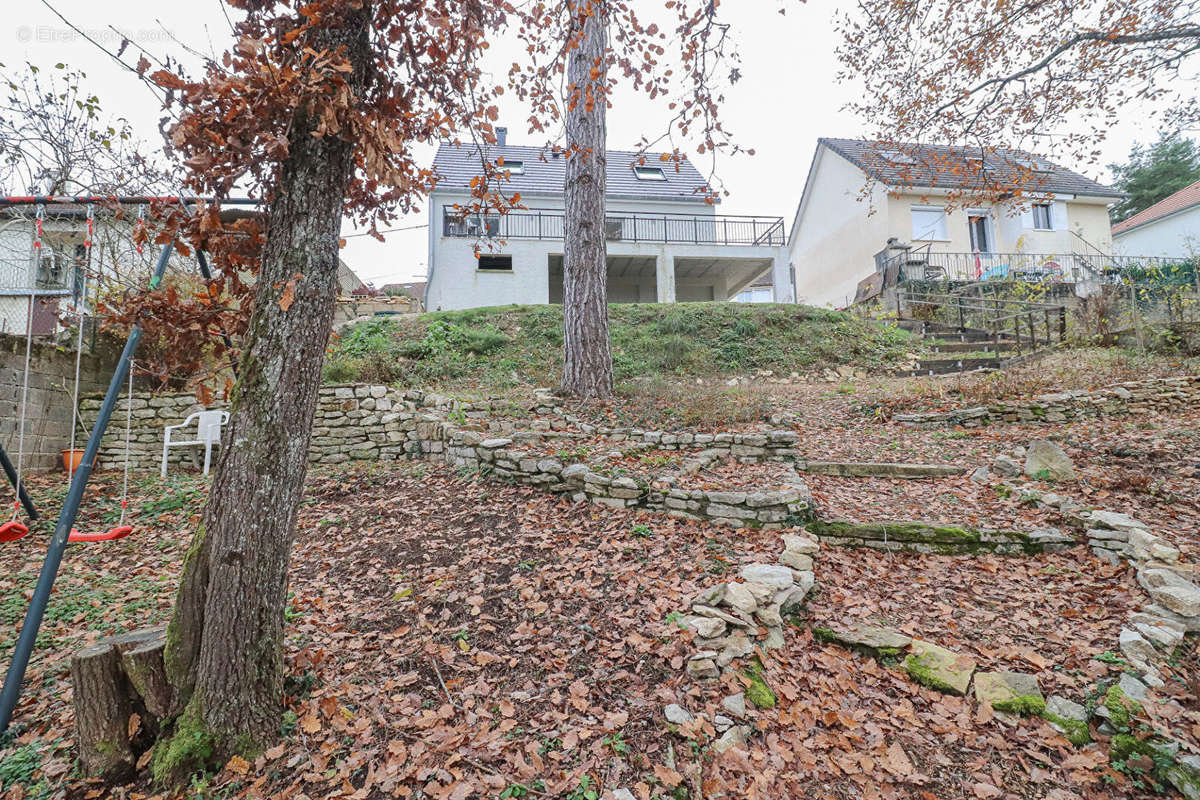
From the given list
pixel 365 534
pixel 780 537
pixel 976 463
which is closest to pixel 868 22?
pixel 976 463

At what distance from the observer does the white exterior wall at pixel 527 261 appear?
43.5 ft

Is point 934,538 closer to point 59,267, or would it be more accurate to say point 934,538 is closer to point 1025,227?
point 59,267

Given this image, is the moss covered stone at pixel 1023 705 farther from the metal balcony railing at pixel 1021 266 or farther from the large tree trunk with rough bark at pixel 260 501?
the metal balcony railing at pixel 1021 266

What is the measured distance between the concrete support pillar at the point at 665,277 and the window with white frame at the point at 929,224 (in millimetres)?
8437

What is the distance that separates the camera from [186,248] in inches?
78.8

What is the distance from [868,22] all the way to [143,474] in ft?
34.1

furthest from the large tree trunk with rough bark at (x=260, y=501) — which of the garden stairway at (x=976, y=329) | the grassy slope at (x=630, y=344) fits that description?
the garden stairway at (x=976, y=329)

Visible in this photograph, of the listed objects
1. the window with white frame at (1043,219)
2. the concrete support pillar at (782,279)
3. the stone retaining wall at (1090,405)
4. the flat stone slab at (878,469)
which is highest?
the window with white frame at (1043,219)

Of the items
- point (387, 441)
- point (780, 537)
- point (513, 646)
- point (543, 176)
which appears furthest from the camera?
point (543, 176)

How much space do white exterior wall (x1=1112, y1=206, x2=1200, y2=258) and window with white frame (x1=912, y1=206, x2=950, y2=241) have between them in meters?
8.78

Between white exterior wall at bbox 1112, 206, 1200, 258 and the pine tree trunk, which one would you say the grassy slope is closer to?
the pine tree trunk

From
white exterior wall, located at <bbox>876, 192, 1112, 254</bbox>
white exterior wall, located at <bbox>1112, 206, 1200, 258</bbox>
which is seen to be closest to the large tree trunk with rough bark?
white exterior wall, located at <bbox>876, 192, 1112, 254</bbox>

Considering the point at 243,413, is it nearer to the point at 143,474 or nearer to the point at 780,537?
the point at 780,537

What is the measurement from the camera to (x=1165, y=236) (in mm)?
19172
